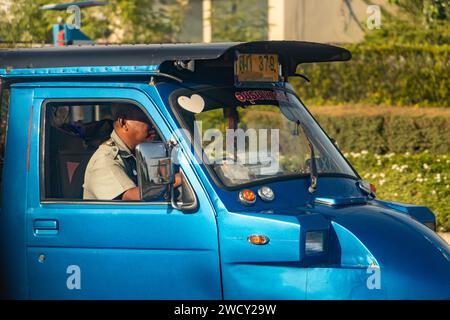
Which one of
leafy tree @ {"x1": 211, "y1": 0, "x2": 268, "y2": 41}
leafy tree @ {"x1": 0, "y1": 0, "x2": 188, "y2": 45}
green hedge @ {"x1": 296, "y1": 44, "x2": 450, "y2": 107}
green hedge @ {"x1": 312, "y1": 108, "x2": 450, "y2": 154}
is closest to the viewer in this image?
green hedge @ {"x1": 312, "y1": 108, "x2": 450, "y2": 154}

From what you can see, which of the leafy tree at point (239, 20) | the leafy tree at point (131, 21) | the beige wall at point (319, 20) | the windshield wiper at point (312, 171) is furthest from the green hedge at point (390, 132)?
the windshield wiper at point (312, 171)

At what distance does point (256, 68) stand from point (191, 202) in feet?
3.33

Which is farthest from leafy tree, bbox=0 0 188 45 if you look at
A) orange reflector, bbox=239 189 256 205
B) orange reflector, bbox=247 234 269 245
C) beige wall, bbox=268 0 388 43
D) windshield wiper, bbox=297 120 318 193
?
orange reflector, bbox=247 234 269 245

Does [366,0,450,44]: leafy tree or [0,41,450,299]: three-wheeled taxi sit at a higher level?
[366,0,450,44]: leafy tree

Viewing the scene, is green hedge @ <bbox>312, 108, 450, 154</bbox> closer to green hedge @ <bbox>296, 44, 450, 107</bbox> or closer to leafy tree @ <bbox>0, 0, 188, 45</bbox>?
green hedge @ <bbox>296, 44, 450, 107</bbox>

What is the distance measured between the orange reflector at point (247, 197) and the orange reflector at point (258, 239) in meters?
0.23

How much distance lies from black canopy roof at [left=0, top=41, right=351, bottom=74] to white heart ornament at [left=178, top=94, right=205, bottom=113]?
0.24 m

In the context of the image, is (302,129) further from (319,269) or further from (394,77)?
(394,77)

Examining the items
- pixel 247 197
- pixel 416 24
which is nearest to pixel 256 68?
pixel 247 197

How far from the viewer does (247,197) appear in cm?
529

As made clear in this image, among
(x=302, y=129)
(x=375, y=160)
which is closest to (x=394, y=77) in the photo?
(x=375, y=160)

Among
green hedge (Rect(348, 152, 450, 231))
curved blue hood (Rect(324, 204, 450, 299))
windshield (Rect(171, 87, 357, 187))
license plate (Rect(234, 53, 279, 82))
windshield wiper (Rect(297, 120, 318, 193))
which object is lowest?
green hedge (Rect(348, 152, 450, 231))

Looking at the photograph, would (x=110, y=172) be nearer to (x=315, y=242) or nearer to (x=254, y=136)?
(x=254, y=136)

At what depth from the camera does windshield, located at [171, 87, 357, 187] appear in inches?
217
